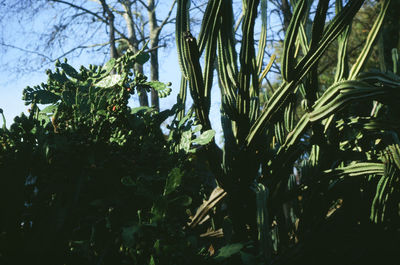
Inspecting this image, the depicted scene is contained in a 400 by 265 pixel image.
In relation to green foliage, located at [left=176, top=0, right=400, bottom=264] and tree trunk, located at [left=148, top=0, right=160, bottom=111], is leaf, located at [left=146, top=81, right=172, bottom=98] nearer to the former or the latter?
green foliage, located at [left=176, top=0, right=400, bottom=264]

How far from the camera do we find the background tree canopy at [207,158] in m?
0.38

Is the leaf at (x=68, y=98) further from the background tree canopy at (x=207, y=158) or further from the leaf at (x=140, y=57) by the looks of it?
the leaf at (x=140, y=57)

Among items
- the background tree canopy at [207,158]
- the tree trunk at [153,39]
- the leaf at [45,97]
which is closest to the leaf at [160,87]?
the background tree canopy at [207,158]

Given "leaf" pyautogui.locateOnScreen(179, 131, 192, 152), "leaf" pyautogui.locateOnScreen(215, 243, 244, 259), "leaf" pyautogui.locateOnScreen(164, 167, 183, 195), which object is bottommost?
"leaf" pyautogui.locateOnScreen(215, 243, 244, 259)

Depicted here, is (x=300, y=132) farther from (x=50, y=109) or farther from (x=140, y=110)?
(x=50, y=109)

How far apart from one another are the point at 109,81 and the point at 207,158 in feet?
0.62

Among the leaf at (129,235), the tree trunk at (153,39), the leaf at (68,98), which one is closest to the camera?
the leaf at (129,235)

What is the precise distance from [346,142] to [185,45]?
1.10 feet

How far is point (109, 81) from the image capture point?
51 centimetres

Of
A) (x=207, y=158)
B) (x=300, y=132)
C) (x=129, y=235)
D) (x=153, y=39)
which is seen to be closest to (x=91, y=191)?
(x=129, y=235)

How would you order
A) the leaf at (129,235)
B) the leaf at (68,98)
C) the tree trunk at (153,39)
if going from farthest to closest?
the tree trunk at (153,39), the leaf at (68,98), the leaf at (129,235)

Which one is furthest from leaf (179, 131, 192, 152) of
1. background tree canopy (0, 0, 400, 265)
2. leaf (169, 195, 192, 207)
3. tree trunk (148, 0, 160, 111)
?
tree trunk (148, 0, 160, 111)

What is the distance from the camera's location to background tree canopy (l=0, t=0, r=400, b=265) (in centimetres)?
38

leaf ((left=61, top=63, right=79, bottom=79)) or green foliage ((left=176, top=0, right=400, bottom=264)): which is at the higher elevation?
leaf ((left=61, top=63, right=79, bottom=79))
